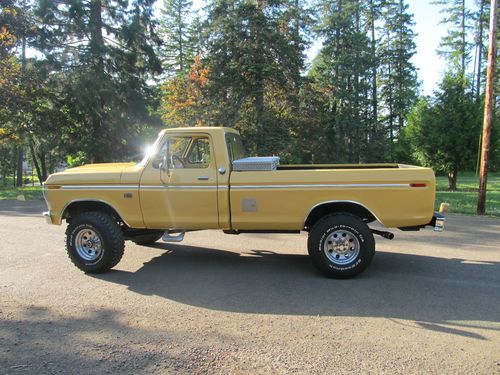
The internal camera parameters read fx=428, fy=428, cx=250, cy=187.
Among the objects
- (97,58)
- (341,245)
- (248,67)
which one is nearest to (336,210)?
(341,245)

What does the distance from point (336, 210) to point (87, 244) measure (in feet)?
12.2

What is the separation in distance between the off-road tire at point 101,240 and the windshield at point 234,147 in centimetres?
203

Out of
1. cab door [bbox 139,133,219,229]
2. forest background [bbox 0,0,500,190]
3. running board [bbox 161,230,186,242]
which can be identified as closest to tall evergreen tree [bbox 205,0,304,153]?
forest background [bbox 0,0,500,190]

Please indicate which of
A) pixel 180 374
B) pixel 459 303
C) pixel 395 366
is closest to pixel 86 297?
pixel 180 374

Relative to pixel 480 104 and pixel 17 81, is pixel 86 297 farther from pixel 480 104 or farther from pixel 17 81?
pixel 480 104

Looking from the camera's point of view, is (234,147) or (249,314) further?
(234,147)

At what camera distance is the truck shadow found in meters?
4.67

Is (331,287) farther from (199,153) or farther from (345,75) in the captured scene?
(345,75)

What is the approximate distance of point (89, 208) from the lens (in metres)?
6.70

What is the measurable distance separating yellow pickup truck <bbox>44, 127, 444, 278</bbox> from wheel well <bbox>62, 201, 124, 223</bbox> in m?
0.02

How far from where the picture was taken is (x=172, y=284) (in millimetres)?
5770

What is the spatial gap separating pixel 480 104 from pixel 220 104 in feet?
49.4

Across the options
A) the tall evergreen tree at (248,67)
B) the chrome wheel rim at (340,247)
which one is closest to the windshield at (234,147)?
the chrome wheel rim at (340,247)

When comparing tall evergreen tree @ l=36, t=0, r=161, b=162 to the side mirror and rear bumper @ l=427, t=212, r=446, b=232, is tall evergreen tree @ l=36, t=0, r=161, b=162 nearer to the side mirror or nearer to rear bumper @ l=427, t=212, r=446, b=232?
the side mirror
